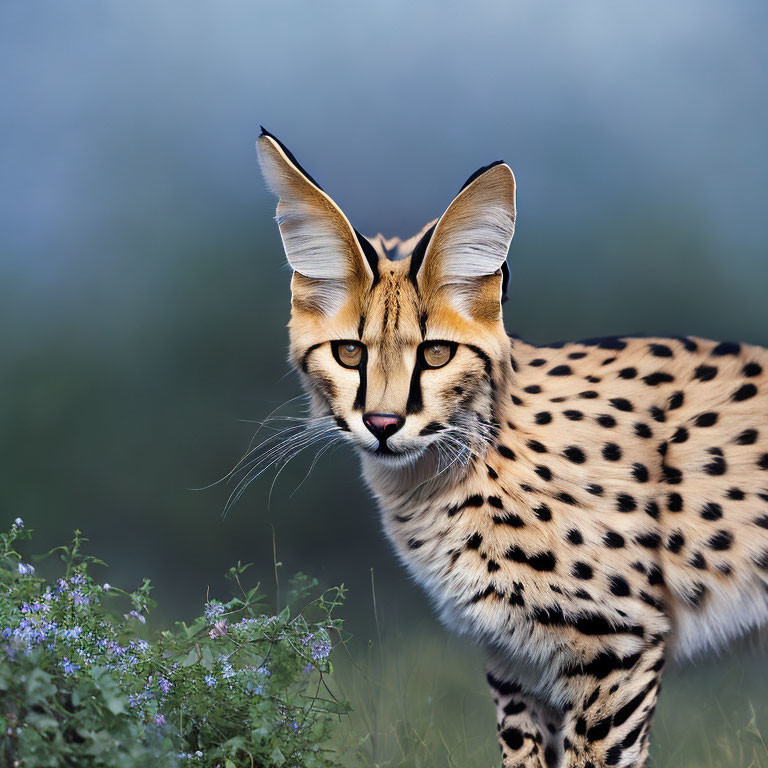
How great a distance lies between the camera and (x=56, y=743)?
253cm

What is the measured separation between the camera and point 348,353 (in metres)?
3.57

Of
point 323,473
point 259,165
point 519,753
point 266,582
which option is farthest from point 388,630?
point 259,165

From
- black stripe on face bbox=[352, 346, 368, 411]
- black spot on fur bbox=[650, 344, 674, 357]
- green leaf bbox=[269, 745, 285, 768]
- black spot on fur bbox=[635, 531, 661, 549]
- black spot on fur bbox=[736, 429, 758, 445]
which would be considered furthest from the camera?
black spot on fur bbox=[650, 344, 674, 357]

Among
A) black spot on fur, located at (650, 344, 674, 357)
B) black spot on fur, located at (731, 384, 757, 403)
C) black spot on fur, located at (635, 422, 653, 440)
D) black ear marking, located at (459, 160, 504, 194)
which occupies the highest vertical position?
black ear marking, located at (459, 160, 504, 194)

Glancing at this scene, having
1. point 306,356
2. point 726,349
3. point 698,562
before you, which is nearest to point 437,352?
point 306,356

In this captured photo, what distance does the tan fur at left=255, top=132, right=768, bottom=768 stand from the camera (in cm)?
351

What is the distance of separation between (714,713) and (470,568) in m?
1.72

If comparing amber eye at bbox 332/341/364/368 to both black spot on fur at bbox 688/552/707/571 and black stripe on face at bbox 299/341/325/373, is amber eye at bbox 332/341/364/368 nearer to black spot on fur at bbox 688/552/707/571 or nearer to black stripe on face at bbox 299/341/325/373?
black stripe on face at bbox 299/341/325/373

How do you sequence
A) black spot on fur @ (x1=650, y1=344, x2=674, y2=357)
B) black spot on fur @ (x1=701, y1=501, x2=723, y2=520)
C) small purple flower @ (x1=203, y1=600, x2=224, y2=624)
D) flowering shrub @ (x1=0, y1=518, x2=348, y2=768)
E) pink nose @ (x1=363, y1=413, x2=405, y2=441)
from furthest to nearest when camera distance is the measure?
1. black spot on fur @ (x1=650, y1=344, x2=674, y2=357)
2. black spot on fur @ (x1=701, y1=501, x2=723, y2=520)
3. pink nose @ (x1=363, y1=413, x2=405, y2=441)
4. small purple flower @ (x1=203, y1=600, x2=224, y2=624)
5. flowering shrub @ (x1=0, y1=518, x2=348, y2=768)

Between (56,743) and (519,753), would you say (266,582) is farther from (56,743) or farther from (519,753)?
(56,743)

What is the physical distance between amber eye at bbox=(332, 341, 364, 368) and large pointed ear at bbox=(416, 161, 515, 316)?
320 mm

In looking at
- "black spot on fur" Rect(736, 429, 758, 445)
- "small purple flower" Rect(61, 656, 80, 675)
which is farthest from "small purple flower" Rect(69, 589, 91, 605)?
"black spot on fur" Rect(736, 429, 758, 445)

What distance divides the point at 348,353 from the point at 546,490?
0.90m

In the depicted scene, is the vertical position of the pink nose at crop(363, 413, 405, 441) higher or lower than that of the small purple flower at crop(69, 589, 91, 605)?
higher
